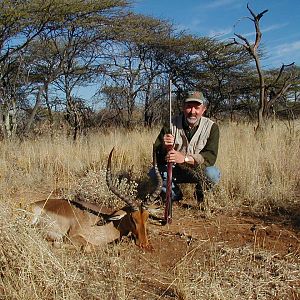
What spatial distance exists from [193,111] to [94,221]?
74.5 inches

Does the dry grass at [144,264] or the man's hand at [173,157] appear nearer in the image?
the dry grass at [144,264]

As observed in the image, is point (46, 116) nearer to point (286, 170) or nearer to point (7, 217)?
point (286, 170)

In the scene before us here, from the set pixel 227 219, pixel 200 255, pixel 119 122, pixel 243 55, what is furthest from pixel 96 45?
pixel 200 255

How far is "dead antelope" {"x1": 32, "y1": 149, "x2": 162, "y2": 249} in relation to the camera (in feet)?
12.9

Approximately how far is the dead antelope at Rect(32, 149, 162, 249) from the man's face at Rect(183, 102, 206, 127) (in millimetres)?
1247

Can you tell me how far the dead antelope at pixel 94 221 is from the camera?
3.94 metres

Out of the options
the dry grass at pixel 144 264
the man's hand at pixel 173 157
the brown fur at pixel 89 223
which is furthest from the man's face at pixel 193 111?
the brown fur at pixel 89 223

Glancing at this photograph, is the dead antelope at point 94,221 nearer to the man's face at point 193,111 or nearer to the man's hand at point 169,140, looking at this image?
the man's hand at point 169,140

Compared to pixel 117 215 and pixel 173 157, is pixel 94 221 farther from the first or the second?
pixel 173 157

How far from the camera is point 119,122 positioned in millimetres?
16875

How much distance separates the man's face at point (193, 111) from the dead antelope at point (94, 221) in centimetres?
125

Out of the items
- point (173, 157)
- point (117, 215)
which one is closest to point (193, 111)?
point (173, 157)

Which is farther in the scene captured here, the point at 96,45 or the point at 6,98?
the point at 96,45

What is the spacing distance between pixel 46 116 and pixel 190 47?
6221mm
